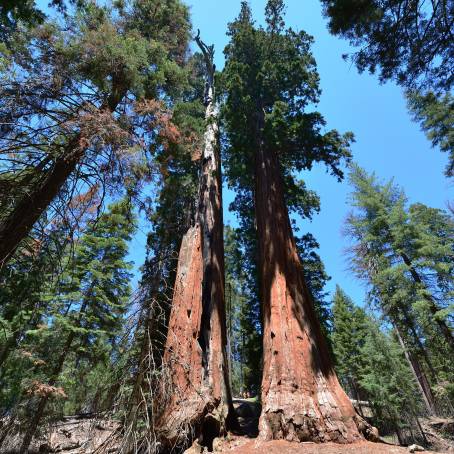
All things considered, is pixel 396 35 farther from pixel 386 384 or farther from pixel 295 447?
pixel 386 384

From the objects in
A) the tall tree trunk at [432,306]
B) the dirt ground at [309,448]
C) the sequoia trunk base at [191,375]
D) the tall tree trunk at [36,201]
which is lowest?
the dirt ground at [309,448]

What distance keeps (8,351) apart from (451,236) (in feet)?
59.8

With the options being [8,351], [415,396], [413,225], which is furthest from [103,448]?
[415,396]

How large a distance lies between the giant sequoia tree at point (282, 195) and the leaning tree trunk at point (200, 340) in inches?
30.6

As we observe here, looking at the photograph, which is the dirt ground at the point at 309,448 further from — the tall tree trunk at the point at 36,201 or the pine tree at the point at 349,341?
the pine tree at the point at 349,341

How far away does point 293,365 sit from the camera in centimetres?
474

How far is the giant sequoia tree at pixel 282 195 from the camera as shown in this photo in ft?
14.0

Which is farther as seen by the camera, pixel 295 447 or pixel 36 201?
pixel 36 201

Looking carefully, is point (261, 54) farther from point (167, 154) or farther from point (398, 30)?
point (398, 30)

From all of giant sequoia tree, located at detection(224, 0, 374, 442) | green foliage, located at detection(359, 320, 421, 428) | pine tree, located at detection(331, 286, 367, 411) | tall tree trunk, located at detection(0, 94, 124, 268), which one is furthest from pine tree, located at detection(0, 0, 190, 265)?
pine tree, located at detection(331, 286, 367, 411)

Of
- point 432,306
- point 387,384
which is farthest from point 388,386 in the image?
point 432,306

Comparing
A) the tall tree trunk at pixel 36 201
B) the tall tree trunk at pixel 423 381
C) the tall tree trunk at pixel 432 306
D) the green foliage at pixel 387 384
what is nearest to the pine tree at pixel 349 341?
the tall tree trunk at pixel 423 381

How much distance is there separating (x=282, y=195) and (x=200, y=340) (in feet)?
14.2

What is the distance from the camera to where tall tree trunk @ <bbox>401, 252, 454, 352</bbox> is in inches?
470
